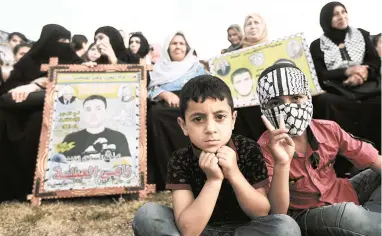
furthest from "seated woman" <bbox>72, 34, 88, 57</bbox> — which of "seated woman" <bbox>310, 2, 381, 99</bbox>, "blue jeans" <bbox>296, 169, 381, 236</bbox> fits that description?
"blue jeans" <bbox>296, 169, 381, 236</bbox>

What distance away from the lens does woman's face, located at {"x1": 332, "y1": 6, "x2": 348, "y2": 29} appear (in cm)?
323

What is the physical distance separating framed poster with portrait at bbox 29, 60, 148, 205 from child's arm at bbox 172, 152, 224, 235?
5.06 ft

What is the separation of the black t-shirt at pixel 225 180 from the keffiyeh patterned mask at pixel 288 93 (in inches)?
9.6

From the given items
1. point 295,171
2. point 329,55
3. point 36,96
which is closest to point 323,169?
point 295,171

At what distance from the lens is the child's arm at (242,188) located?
1.19 m

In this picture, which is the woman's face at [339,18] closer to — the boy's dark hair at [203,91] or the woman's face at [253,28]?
the woman's face at [253,28]

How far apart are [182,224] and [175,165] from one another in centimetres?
25

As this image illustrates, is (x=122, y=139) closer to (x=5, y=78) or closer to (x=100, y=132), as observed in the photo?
(x=100, y=132)

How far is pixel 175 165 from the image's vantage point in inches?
52.9

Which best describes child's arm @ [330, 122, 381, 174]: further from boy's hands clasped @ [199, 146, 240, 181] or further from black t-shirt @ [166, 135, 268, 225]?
boy's hands clasped @ [199, 146, 240, 181]

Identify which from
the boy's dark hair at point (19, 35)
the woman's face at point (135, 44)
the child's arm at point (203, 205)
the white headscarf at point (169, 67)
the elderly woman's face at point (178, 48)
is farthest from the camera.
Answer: the boy's dark hair at point (19, 35)

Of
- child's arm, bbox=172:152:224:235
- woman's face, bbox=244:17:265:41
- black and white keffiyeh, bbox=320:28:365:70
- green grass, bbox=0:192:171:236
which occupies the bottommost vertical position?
green grass, bbox=0:192:171:236

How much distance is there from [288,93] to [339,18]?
7.26 feet

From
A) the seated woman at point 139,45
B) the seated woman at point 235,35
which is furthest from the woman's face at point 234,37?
the seated woman at point 139,45
